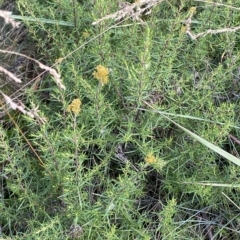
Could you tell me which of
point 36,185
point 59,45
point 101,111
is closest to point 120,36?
point 59,45

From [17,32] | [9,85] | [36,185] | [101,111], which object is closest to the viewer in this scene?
[101,111]

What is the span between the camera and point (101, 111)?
1.50 metres

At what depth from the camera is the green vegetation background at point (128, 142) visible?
4.77 feet

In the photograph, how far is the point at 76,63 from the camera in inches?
68.2

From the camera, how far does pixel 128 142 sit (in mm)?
1692

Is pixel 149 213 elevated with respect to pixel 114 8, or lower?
lower

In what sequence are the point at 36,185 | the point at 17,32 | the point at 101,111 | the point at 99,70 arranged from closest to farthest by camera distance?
the point at 99,70, the point at 101,111, the point at 36,185, the point at 17,32

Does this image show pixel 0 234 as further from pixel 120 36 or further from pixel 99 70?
pixel 120 36

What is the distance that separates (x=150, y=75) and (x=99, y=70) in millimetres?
284

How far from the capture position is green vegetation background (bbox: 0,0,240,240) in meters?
1.45

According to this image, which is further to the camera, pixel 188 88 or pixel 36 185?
pixel 188 88

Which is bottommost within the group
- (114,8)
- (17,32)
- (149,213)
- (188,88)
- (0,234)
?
(149,213)

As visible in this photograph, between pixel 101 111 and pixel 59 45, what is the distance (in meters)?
0.44

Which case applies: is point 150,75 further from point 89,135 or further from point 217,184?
point 217,184
